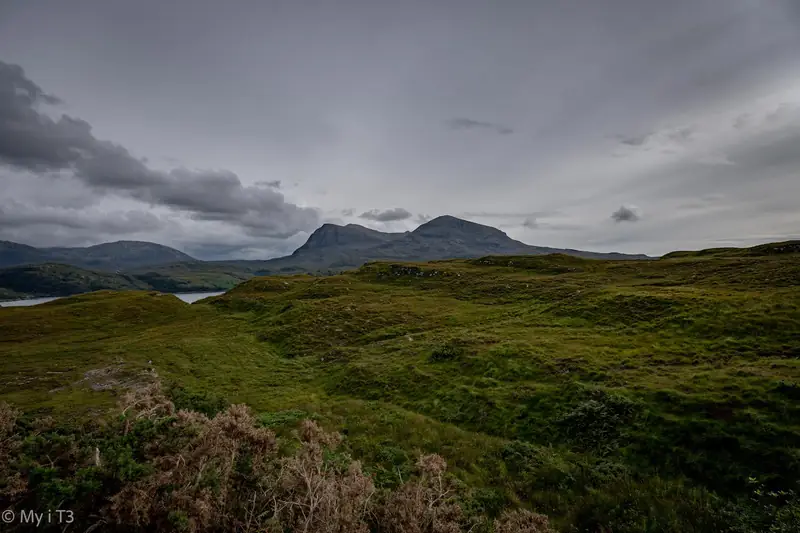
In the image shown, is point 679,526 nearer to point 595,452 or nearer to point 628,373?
point 595,452

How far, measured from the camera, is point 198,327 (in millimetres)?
48750

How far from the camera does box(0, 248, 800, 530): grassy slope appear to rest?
43.3ft

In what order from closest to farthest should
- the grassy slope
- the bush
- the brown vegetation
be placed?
the brown vegetation → the grassy slope → the bush

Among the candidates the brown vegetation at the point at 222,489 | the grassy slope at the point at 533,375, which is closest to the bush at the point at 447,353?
the grassy slope at the point at 533,375

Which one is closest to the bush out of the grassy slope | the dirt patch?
the grassy slope

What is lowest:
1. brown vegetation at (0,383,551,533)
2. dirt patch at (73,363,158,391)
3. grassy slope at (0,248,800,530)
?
dirt patch at (73,363,158,391)

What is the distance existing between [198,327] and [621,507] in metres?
50.2

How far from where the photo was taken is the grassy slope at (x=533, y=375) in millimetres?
13195

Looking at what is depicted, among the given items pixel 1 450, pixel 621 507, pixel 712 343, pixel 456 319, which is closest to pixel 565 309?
pixel 456 319

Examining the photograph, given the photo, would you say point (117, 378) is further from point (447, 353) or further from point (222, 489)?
point (222, 489)

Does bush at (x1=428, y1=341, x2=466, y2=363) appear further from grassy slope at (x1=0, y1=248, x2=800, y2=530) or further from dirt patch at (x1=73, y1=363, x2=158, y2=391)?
dirt patch at (x1=73, y1=363, x2=158, y2=391)

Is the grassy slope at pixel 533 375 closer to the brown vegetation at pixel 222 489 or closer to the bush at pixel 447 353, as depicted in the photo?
the bush at pixel 447 353

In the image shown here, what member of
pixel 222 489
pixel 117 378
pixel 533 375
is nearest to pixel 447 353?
pixel 533 375

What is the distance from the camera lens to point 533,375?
22375 millimetres
